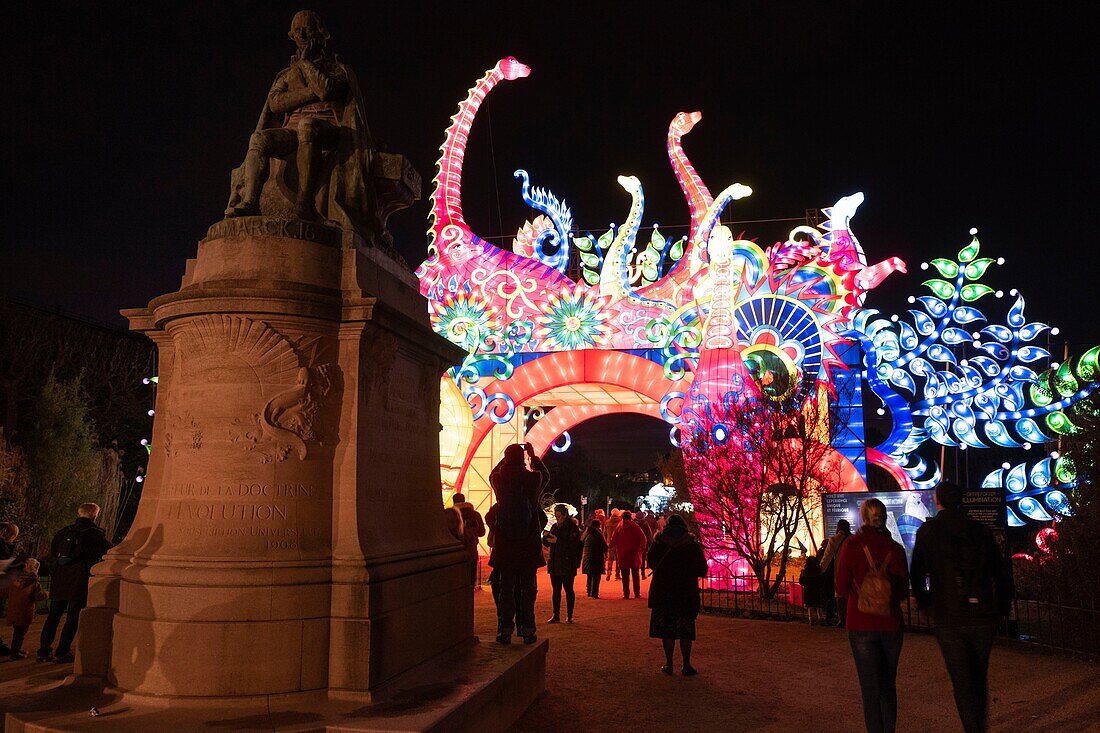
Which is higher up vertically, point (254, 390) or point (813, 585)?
point (254, 390)

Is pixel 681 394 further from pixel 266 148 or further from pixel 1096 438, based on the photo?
pixel 266 148

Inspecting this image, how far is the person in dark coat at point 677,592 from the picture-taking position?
344 inches

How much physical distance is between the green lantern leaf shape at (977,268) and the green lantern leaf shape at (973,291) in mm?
242

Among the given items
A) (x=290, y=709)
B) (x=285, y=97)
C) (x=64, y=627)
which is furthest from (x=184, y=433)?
(x=64, y=627)

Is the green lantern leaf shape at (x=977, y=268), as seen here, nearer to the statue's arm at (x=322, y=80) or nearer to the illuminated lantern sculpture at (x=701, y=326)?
the illuminated lantern sculpture at (x=701, y=326)

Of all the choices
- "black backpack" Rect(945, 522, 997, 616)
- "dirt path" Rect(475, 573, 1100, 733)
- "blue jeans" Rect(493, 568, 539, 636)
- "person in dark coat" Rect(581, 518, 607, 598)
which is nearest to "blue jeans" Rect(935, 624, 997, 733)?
"black backpack" Rect(945, 522, 997, 616)

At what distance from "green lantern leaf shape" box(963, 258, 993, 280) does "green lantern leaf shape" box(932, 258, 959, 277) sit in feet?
0.85

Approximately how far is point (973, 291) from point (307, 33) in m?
21.4

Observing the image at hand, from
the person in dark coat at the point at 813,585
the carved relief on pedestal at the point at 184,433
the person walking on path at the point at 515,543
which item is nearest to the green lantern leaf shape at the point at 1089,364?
the person in dark coat at the point at 813,585

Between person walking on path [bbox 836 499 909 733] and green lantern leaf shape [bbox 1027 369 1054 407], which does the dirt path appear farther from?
green lantern leaf shape [bbox 1027 369 1054 407]

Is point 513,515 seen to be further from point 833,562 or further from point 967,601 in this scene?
point 833,562

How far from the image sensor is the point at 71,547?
844 centimetres

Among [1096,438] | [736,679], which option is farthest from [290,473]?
[1096,438]

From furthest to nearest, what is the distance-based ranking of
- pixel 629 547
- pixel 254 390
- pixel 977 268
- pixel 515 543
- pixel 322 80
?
pixel 977 268 → pixel 629 547 → pixel 515 543 → pixel 322 80 → pixel 254 390
